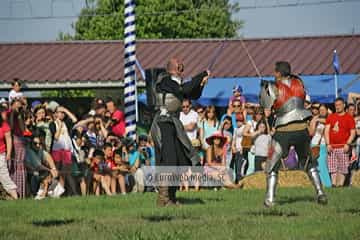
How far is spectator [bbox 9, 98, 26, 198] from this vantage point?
16.4 meters

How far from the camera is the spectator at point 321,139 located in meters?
18.5

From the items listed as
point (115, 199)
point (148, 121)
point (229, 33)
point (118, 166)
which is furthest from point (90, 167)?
point (229, 33)

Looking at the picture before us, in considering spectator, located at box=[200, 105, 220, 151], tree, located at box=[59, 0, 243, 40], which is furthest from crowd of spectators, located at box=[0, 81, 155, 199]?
tree, located at box=[59, 0, 243, 40]

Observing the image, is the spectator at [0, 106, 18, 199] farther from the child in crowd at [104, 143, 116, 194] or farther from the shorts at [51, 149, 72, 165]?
the child in crowd at [104, 143, 116, 194]

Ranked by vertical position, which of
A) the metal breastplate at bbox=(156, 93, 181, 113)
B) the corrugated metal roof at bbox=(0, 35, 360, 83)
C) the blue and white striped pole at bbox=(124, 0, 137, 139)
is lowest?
the metal breastplate at bbox=(156, 93, 181, 113)

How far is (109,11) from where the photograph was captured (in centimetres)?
6141

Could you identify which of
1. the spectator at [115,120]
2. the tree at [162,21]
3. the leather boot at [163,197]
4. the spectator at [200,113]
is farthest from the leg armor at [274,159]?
the tree at [162,21]

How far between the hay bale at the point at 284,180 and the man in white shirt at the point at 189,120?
1295mm

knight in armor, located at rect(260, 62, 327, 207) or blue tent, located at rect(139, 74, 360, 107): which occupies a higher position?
blue tent, located at rect(139, 74, 360, 107)

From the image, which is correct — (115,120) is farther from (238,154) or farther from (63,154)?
(238,154)

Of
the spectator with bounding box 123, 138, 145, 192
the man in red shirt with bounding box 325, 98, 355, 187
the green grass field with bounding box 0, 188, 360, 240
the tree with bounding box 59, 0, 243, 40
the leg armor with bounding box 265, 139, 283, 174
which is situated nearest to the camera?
the green grass field with bounding box 0, 188, 360, 240

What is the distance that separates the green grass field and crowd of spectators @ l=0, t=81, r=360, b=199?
278cm

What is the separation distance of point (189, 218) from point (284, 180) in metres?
8.07

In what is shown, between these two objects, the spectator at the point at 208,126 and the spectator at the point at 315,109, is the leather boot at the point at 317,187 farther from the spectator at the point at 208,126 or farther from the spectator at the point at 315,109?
the spectator at the point at 315,109
